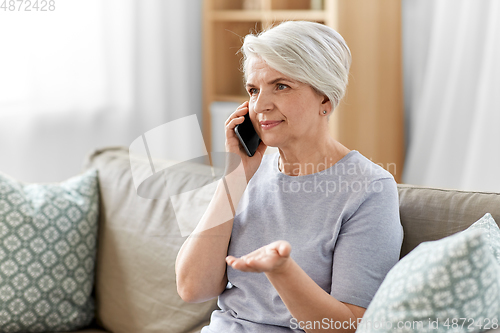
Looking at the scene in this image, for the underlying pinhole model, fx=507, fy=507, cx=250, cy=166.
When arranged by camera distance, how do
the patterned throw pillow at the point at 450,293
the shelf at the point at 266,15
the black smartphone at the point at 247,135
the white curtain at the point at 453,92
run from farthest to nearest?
the shelf at the point at 266,15 → the white curtain at the point at 453,92 → the black smartphone at the point at 247,135 → the patterned throw pillow at the point at 450,293

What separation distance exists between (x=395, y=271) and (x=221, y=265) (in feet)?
1.51

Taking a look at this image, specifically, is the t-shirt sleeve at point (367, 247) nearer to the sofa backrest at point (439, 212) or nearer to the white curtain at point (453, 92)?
the sofa backrest at point (439, 212)

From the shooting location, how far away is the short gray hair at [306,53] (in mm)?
1125

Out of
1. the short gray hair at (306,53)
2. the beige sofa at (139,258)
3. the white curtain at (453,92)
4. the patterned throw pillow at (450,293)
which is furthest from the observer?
the white curtain at (453,92)

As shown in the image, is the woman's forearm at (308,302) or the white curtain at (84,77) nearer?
the woman's forearm at (308,302)

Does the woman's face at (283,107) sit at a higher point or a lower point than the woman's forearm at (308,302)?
higher

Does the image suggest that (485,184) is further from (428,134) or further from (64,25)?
(64,25)

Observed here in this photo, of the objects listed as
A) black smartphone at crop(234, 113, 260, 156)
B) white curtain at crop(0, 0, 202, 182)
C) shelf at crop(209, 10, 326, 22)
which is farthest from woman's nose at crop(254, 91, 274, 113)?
white curtain at crop(0, 0, 202, 182)

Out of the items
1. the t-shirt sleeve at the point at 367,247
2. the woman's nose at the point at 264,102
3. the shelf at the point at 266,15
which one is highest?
the shelf at the point at 266,15

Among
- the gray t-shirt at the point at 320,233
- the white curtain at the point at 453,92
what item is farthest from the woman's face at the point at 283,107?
the white curtain at the point at 453,92

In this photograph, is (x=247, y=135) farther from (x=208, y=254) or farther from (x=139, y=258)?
(x=139, y=258)

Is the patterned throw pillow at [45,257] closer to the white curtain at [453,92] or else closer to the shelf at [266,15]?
the shelf at [266,15]

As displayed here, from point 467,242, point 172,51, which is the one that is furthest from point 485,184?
point 172,51

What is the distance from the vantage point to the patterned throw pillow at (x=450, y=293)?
0.80 meters
